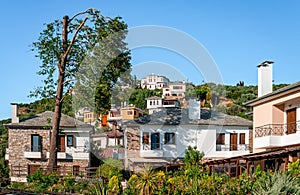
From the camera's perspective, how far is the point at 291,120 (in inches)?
893

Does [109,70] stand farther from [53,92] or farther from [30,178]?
[30,178]

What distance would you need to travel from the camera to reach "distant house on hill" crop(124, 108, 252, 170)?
33625 millimetres

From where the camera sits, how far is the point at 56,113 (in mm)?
26266

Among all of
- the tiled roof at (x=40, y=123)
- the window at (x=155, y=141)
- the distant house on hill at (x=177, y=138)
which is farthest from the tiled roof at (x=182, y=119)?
the tiled roof at (x=40, y=123)

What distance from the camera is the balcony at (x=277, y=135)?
22105mm

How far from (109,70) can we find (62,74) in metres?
2.53

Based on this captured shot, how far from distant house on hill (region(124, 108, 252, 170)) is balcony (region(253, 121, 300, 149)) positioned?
34.9 feet

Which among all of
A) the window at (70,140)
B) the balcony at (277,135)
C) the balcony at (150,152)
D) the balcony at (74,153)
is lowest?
the balcony at (74,153)

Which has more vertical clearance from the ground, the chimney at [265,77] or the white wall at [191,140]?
the chimney at [265,77]

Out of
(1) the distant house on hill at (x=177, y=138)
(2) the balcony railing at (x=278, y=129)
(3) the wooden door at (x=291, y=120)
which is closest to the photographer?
(3) the wooden door at (x=291, y=120)

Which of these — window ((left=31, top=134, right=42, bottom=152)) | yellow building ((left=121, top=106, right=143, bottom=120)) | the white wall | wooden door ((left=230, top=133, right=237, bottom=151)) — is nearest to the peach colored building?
the white wall

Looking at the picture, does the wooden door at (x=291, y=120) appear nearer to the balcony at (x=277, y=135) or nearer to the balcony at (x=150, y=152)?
the balcony at (x=277, y=135)

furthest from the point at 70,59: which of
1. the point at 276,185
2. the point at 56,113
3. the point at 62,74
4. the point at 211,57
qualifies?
the point at 276,185

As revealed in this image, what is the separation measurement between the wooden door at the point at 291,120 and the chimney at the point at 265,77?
3597 mm
